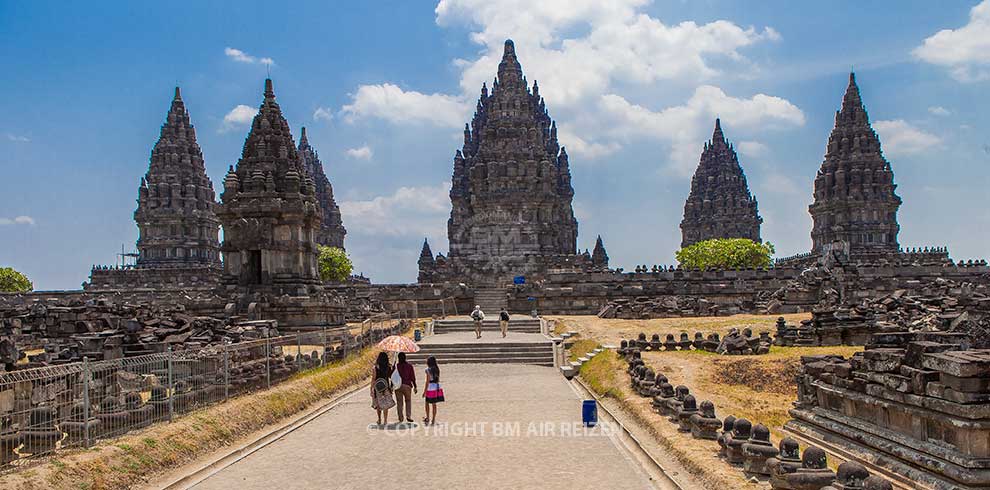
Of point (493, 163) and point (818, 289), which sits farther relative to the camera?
point (493, 163)

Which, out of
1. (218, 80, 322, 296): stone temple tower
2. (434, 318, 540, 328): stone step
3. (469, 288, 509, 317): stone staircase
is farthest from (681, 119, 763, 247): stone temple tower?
(218, 80, 322, 296): stone temple tower

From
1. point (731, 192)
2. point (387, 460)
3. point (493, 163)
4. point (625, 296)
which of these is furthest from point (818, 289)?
point (731, 192)

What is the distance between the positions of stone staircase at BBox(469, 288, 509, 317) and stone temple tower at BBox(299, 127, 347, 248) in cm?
5011

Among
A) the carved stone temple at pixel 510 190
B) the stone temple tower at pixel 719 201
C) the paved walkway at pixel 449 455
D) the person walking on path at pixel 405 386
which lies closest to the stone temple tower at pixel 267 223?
the paved walkway at pixel 449 455

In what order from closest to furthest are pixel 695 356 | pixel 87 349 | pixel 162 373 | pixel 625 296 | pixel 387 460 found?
pixel 387 460
pixel 162 373
pixel 87 349
pixel 695 356
pixel 625 296

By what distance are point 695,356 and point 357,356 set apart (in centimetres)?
982

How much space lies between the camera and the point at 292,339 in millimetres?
19688

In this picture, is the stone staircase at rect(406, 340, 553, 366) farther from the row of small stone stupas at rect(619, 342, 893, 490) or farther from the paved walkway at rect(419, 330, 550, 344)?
the row of small stone stupas at rect(619, 342, 893, 490)

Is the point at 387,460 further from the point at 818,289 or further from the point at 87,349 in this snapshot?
the point at 818,289

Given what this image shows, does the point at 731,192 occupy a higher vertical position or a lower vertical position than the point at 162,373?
higher

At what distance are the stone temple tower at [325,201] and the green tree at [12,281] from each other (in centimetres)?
3168

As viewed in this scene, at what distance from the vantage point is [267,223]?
1355 inches

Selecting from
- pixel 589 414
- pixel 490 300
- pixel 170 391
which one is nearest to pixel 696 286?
pixel 490 300

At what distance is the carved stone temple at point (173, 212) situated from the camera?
7619cm
